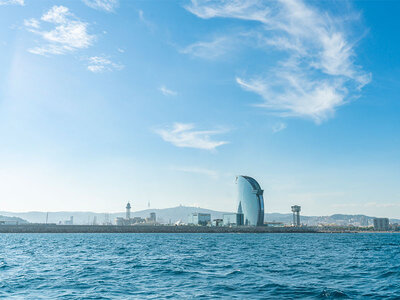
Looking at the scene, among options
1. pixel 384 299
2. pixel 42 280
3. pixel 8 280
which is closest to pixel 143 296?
pixel 42 280

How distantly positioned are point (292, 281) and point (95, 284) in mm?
17886

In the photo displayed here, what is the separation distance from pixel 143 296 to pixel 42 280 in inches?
514

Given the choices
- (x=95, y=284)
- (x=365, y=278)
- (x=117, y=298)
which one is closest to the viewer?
(x=117, y=298)

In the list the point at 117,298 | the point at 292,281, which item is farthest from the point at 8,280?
the point at 292,281

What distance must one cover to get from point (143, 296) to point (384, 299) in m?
17.9

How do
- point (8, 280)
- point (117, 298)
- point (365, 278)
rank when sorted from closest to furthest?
1. point (117, 298)
2. point (8, 280)
3. point (365, 278)

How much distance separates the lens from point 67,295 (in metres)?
26.9

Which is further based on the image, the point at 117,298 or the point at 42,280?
the point at 42,280

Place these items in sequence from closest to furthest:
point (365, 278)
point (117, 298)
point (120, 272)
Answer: point (117, 298), point (365, 278), point (120, 272)

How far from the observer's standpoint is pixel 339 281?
3288 cm

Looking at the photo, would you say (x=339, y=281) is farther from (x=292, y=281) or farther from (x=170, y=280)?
(x=170, y=280)

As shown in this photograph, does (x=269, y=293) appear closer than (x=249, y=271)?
Yes

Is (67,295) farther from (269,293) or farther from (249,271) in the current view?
(249,271)

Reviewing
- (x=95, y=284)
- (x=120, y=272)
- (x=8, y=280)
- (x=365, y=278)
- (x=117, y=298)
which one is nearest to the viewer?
(x=117, y=298)
